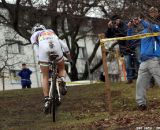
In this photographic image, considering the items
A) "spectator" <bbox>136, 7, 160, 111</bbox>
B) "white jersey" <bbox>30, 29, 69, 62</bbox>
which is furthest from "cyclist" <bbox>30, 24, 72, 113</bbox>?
"spectator" <bbox>136, 7, 160, 111</bbox>

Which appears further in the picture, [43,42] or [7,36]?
[7,36]

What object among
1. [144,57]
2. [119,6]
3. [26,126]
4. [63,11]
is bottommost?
[26,126]

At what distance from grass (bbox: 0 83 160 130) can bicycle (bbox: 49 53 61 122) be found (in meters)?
0.30

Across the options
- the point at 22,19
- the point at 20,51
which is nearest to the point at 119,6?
the point at 22,19

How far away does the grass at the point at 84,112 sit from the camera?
9.49 meters

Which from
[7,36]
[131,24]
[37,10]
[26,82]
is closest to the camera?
[131,24]

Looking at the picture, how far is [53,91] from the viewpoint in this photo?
425 inches

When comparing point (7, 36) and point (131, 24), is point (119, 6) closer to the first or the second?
point (131, 24)

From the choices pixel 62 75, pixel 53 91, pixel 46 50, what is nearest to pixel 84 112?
pixel 62 75

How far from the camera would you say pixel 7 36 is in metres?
39.9

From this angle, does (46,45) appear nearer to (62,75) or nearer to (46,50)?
(46,50)

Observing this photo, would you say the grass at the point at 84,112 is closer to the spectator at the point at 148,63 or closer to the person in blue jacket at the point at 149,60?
the spectator at the point at 148,63

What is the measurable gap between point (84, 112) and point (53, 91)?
1.52 meters

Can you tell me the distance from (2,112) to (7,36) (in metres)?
27.2
